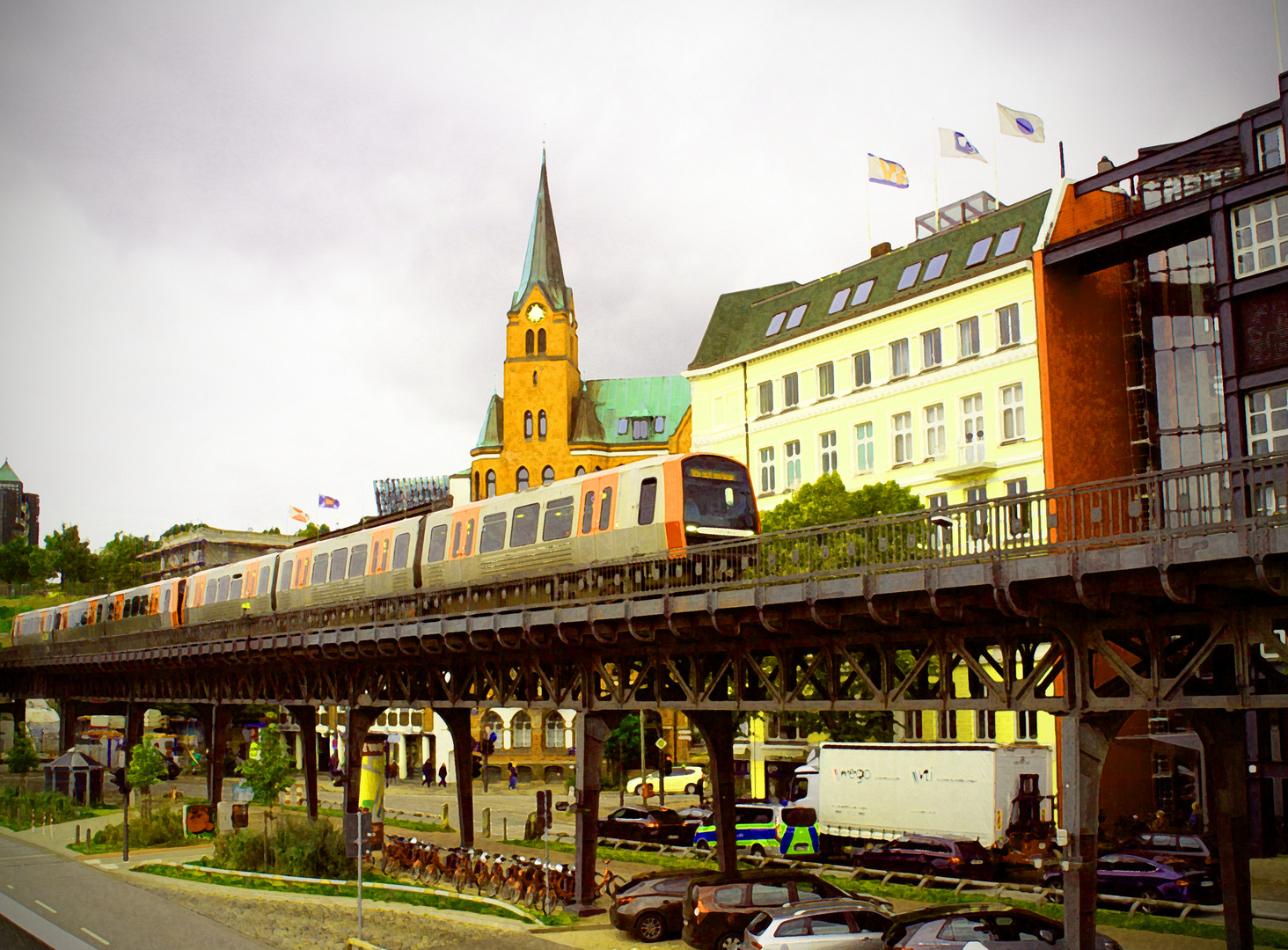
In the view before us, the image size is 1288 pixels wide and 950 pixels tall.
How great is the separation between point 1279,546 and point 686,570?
14918 millimetres

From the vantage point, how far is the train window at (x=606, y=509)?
33.2 m

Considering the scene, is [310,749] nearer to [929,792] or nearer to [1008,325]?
[929,792]

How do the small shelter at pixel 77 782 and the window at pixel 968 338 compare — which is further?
the small shelter at pixel 77 782

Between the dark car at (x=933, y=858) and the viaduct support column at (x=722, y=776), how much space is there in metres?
7.70

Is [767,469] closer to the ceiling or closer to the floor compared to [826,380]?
closer to the floor

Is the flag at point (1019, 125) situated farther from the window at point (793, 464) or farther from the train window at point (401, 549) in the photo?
the train window at point (401, 549)

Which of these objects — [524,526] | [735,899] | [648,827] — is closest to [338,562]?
[524,526]

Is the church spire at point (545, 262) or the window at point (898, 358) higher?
the church spire at point (545, 262)

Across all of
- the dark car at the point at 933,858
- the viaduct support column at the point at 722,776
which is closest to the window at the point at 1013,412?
the dark car at the point at 933,858

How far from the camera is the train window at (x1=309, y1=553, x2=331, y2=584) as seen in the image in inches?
1998

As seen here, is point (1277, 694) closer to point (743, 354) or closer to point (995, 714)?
point (995, 714)

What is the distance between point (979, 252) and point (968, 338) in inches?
158

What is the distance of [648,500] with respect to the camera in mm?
32125

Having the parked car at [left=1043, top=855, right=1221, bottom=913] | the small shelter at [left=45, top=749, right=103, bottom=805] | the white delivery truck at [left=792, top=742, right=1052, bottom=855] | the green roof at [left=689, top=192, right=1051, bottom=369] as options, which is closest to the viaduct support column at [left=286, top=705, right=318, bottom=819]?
the small shelter at [left=45, top=749, right=103, bottom=805]
